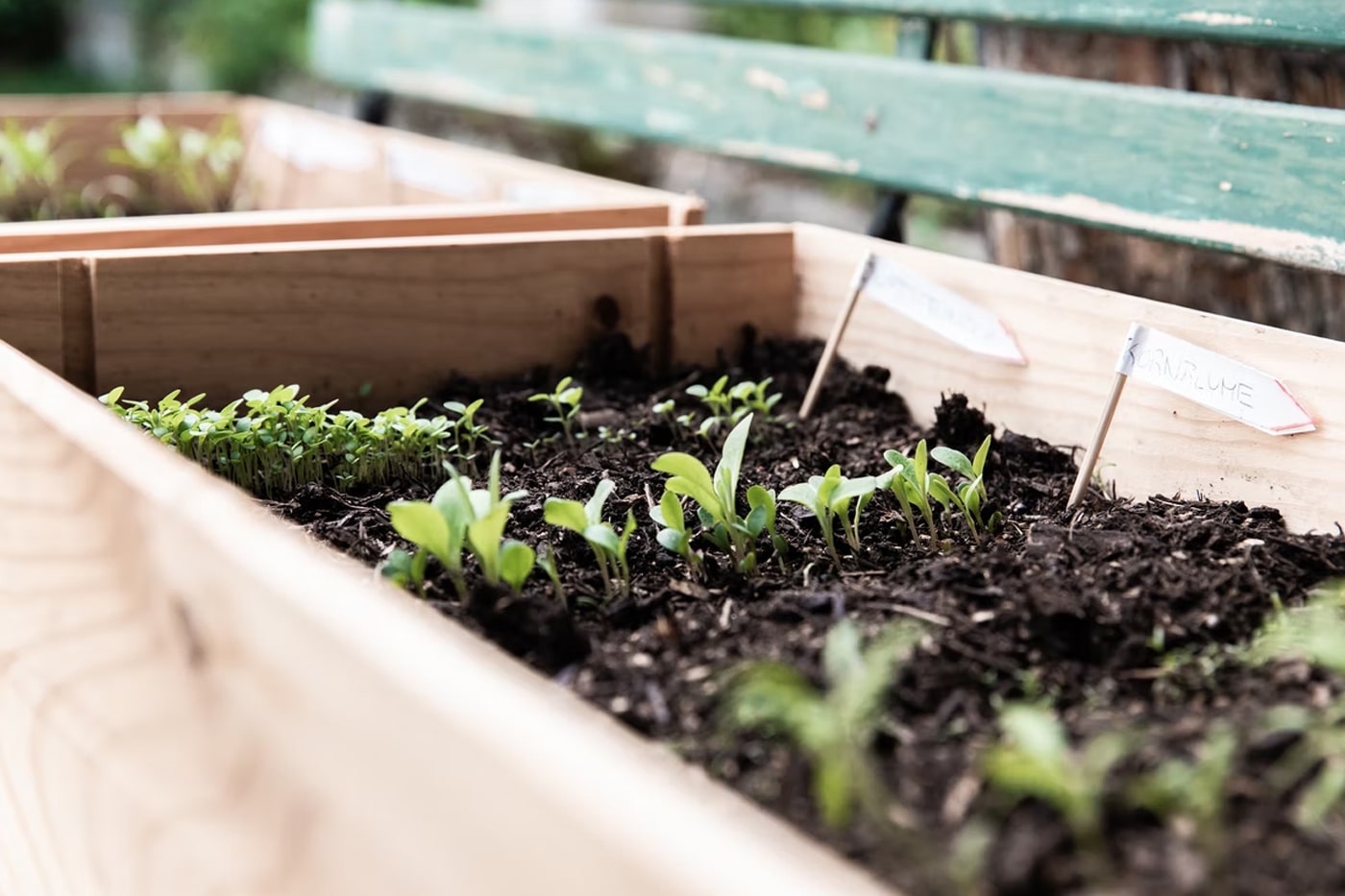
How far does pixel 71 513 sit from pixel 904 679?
735 millimetres

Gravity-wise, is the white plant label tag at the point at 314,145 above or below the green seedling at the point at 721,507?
above

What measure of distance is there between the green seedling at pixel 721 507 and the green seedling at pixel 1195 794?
2.04 feet

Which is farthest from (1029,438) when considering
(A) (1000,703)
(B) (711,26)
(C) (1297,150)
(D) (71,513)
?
(B) (711,26)

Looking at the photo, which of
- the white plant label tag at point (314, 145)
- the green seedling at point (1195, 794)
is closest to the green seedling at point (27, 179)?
the white plant label tag at point (314, 145)

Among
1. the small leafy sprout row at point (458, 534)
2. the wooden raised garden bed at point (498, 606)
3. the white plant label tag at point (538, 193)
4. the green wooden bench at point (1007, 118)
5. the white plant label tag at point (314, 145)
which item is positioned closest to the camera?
the wooden raised garden bed at point (498, 606)

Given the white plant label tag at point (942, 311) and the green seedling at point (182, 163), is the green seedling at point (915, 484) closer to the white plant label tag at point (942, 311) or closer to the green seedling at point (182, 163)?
the white plant label tag at point (942, 311)

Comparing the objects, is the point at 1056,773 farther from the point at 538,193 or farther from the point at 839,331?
the point at 538,193

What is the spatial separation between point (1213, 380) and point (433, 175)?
6.46 feet

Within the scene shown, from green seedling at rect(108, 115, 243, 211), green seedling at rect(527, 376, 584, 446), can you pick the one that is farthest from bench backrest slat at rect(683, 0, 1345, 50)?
green seedling at rect(108, 115, 243, 211)

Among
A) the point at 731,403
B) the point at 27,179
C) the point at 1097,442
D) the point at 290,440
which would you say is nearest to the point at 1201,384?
the point at 1097,442

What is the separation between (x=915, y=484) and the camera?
153cm

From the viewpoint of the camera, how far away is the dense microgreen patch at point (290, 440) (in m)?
1.66

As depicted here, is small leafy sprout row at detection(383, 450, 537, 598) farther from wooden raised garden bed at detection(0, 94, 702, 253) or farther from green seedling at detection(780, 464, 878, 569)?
wooden raised garden bed at detection(0, 94, 702, 253)

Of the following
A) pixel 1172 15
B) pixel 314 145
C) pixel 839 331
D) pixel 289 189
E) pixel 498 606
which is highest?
pixel 1172 15
